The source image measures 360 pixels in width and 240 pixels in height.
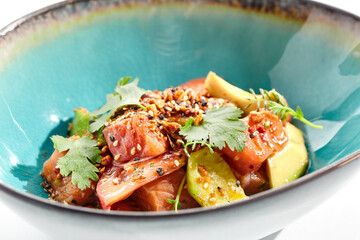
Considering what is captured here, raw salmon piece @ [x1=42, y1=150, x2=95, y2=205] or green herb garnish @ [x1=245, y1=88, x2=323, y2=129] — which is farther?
green herb garnish @ [x1=245, y1=88, x2=323, y2=129]

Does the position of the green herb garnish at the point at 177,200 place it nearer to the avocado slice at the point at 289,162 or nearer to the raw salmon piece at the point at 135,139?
the raw salmon piece at the point at 135,139

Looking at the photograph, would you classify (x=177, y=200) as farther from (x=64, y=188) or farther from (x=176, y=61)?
(x=176, y=61)

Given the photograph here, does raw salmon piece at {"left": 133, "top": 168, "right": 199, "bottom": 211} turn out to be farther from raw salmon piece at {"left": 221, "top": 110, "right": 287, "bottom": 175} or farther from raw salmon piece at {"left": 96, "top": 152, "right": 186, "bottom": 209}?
raw salmon piece at {"left": 221, "top": 110, "right": 287, "bottom": 175}

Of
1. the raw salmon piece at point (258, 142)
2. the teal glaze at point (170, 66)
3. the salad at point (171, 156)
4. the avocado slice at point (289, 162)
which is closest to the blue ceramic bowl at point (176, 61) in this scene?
the teal glaze at point (170, 66)

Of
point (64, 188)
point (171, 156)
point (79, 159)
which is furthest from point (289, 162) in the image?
point (64, 188)

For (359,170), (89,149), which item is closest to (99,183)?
(89,149)

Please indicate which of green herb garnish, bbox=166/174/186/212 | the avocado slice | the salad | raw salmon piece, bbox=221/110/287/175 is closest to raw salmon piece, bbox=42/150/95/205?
the salad

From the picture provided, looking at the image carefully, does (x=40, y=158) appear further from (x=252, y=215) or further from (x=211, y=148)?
(x=252, y=215)
